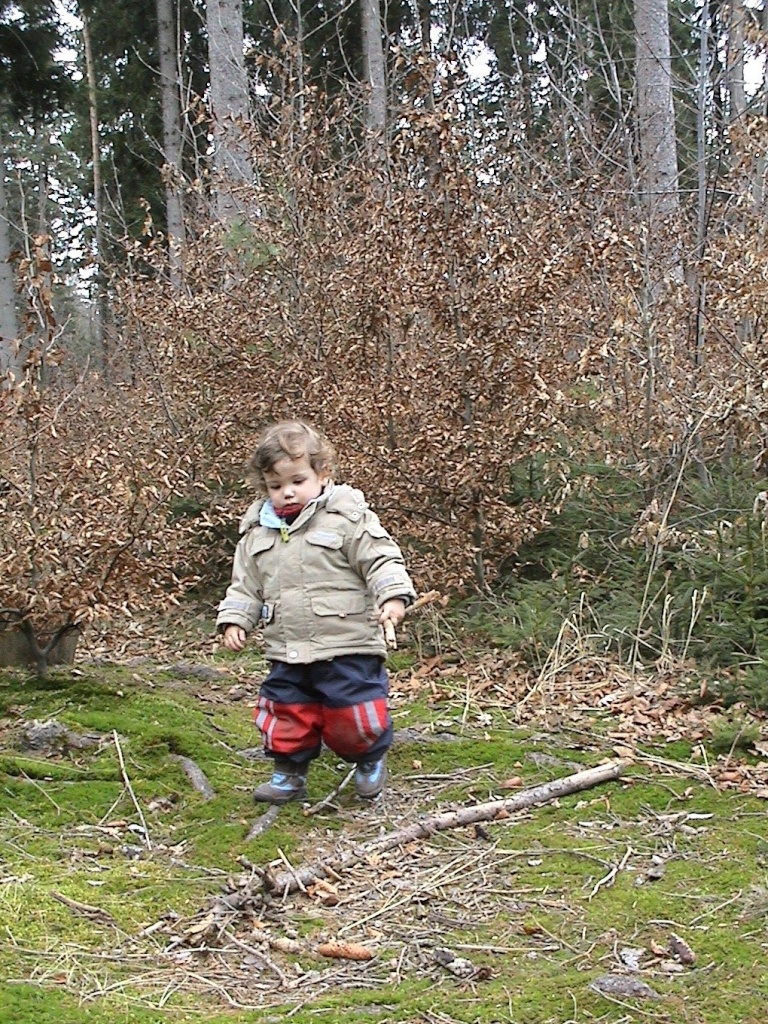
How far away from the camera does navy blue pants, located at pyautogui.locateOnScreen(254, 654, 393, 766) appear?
4.00m

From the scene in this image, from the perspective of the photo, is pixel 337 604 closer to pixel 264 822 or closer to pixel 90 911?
pixel 264 822

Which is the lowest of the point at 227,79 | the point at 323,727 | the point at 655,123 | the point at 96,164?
the point at 323,727

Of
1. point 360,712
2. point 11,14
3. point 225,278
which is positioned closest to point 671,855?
point 360,712

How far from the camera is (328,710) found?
4.04 meters

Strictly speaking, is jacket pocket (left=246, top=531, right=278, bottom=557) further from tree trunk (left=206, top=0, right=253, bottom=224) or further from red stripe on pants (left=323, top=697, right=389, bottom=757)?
tree trunk (left=206, top=0, right=253, bottom=224)

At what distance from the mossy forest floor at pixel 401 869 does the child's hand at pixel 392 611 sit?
2.58 ft

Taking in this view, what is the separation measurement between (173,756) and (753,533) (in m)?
3.51

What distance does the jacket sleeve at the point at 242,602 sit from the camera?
4.09 metres

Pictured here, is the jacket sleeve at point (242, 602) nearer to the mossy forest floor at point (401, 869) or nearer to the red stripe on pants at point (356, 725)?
the red stripe on pants at point (356, 725)

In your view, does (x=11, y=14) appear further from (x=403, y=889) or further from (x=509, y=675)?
(x=403, y=889)

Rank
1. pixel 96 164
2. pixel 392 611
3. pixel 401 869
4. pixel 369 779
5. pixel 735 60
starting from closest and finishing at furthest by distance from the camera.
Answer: pixel 401 869 → pixel 392 611 → pixel 369 779 → pixel 735 60 → pixel 96 164

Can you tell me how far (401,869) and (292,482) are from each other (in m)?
1.52

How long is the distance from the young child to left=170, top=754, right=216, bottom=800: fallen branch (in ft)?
0.97

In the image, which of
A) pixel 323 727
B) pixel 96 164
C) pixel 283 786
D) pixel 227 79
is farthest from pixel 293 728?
pixel 96 164
